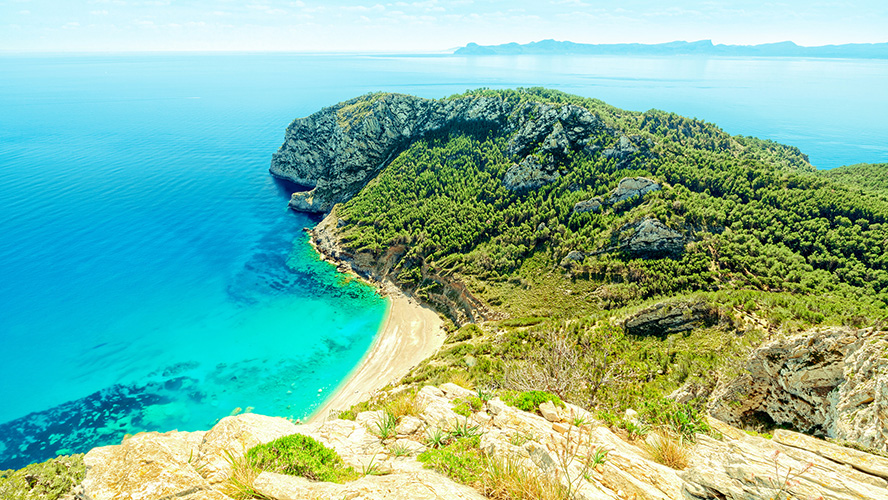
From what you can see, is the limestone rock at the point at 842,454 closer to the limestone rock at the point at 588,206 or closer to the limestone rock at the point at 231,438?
the limestone rock at the point at 231,438

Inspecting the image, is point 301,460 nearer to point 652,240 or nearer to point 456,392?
point 456,392

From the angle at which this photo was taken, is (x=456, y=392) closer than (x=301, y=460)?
No

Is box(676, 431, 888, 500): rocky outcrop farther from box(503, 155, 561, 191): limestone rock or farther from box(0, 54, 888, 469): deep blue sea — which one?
box(503, 155, 561, 191): limestone rock

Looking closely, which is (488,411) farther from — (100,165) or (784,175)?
(100,165)

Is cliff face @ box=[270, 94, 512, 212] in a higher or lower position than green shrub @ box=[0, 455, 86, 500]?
higher

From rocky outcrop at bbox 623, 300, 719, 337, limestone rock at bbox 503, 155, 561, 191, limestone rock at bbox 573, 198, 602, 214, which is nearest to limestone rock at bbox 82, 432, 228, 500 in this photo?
rocky outcrop at bbox 623, 300, 719, 337

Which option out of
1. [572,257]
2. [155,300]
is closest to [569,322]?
[572,257]
